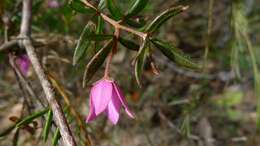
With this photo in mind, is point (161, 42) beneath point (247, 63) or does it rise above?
above

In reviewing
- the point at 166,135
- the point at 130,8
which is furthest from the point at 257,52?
the point at 130,8

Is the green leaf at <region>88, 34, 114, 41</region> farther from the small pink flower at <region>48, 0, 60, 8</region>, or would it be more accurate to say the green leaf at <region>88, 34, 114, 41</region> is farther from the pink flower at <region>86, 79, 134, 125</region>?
the small pink flower at <region>48, 0, 60, 8</region>

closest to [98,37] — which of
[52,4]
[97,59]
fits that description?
[97,59]

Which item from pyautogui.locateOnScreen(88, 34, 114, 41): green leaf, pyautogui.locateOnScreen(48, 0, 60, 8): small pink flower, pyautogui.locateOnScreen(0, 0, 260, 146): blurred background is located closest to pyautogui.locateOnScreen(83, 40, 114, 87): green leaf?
pyautogui.locateOnScreen(88, 34, 114, 41): green leaf

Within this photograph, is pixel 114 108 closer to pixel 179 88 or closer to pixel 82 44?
pixel 82 44

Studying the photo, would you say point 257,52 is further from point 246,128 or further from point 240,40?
point 240,40

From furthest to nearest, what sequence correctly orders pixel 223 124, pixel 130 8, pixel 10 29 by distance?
1. pixel 223 124
2. pixel 10 29
3. pixel 130 8

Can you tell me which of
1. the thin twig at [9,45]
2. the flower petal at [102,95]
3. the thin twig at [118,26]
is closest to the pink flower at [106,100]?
the flower petal at [102,95]
